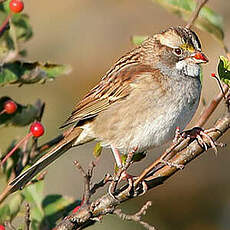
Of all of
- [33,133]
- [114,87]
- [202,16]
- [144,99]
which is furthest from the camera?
[114,87]

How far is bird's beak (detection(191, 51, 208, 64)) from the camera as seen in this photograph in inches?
138

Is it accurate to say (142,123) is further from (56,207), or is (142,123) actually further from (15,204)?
(15,204)

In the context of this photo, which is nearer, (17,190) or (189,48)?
(17,190)

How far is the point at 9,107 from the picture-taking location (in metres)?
3.02

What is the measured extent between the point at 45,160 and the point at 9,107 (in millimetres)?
513

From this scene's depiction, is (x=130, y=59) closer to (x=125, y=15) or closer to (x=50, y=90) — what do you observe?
(x=50, y=90)

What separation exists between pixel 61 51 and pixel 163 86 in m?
4.92

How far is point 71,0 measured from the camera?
9789 mm

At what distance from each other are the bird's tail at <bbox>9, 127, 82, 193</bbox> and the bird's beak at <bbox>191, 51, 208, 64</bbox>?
71cm

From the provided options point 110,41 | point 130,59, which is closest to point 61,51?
point 110,41

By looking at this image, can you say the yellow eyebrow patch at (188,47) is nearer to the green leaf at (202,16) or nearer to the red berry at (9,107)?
the green leaf at (202,16)

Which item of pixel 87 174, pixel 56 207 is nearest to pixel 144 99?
pixel 56 207

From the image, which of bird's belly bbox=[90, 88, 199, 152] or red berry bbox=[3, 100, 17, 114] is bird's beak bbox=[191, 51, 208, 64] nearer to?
bird's belly bbox=[90, 88, 199, 152]

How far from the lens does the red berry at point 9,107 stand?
3.02m
